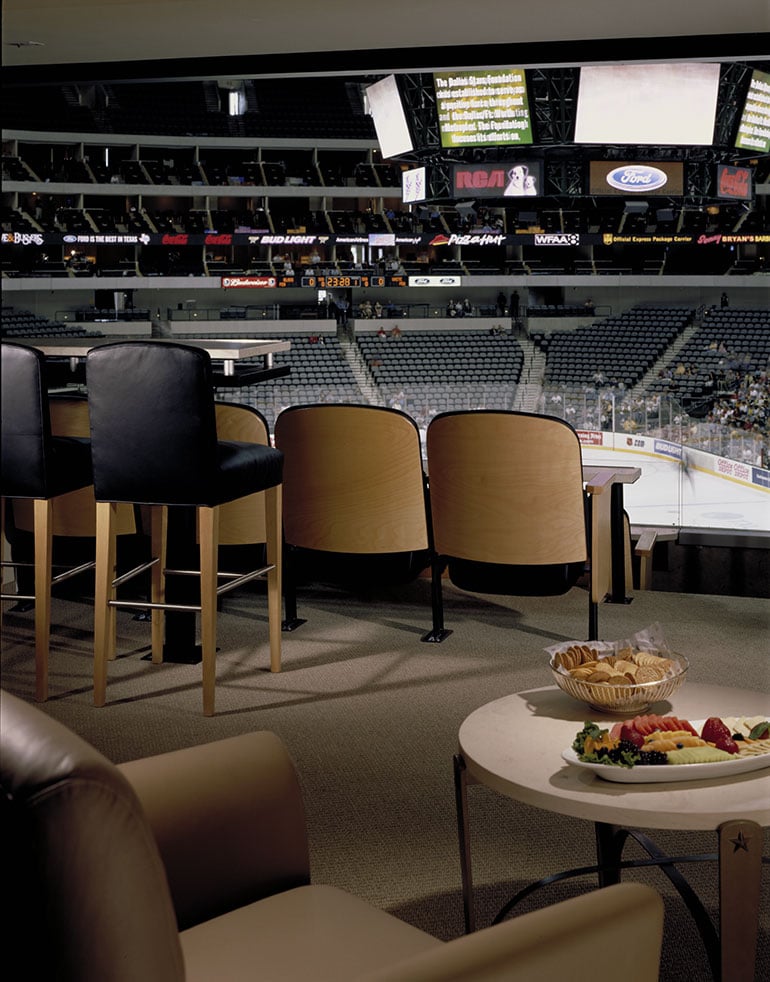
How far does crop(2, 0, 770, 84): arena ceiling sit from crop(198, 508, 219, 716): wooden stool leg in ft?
5.81

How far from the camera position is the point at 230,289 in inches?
1101

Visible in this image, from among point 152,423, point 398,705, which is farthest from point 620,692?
point 152,423

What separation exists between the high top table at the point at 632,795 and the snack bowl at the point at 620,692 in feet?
0.09

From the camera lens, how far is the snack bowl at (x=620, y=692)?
193 cm

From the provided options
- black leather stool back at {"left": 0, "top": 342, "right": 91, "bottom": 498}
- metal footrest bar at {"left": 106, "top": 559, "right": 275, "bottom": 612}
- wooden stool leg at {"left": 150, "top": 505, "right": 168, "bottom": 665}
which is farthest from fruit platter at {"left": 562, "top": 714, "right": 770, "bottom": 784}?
wooden stool leg at {"left": 150, "top": 505, "right": 168, "bottom": 665}

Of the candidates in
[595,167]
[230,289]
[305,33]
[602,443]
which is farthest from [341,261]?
[305,33]

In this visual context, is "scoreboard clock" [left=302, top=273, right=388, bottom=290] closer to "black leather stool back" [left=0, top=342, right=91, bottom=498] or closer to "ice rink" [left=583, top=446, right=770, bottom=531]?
"ice rink" [left=583, top=446, right=770, bottom=531]

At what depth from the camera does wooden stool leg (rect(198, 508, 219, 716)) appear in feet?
10.6

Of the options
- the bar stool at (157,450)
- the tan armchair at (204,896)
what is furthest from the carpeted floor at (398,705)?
the bar stool at (157,450)

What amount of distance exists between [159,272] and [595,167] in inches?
703

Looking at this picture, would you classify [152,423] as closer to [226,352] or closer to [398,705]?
[226,352]

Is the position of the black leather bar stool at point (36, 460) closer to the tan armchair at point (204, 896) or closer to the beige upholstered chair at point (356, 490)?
the beige upholstered chair at point (356, 490)

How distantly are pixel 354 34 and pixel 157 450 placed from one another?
1801 mm

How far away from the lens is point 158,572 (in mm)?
3666
